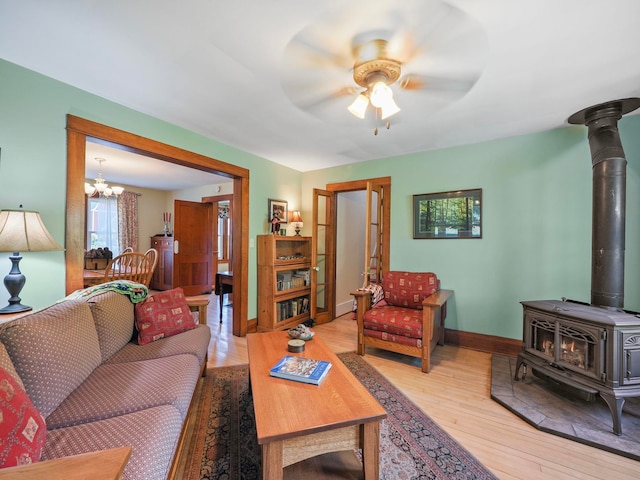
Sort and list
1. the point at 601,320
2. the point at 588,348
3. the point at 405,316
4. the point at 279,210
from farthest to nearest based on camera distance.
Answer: the point at 279,210 < the point at 405,316 < the point at 588,348 < the point at 601,320

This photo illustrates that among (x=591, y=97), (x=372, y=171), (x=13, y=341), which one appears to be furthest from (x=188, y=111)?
(x=591, y=97)

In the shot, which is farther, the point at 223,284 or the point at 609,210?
the point at 223,284

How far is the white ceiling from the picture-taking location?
4.55 ft

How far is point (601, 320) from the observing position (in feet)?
5.93

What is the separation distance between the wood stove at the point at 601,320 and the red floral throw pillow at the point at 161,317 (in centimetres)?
286

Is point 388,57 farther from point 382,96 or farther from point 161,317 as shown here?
point 161,317

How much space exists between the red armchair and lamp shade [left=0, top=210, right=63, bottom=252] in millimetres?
2502

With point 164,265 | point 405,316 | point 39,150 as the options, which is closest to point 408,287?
point 405,316

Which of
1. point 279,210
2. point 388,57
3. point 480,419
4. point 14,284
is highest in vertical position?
point 388,57

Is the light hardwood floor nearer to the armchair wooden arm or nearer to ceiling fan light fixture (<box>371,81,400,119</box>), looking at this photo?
the armchair wooden arm

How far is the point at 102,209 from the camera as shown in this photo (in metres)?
5.89

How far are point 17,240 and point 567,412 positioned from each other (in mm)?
3695

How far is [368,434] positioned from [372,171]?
3.32 meters

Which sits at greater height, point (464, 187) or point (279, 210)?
point (464, 187)
